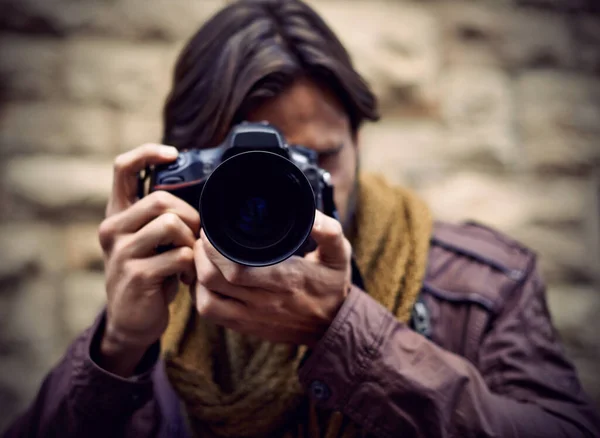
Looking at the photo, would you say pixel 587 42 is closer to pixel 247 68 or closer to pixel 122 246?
pixel 247 68

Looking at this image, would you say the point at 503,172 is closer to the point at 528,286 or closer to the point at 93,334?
the point at 528,286

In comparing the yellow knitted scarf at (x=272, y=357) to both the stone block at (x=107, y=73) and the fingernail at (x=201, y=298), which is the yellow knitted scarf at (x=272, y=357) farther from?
the stone block at (x=107, y=73)

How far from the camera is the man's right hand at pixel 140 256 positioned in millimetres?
522

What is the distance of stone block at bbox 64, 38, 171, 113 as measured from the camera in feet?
3.08

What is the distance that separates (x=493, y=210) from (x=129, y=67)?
2.53 ft

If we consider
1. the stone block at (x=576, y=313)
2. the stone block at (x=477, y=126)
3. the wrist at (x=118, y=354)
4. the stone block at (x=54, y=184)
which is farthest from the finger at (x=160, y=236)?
the stone block at (x=576, y=313)

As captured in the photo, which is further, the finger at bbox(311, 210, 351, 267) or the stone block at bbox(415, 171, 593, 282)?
the stone block at bbox(415, 171, 593, 282)

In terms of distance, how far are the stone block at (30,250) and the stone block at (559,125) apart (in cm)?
96

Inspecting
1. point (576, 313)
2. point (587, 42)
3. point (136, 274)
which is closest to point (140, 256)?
point (136, 274)

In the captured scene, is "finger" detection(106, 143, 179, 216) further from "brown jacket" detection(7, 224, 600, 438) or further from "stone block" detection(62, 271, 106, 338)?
"stone block" detection(62, 271, 106, 338)

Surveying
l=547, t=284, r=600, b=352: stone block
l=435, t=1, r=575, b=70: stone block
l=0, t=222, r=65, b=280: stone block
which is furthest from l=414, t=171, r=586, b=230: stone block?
l=0, t=222, r=65, b=280: stone block

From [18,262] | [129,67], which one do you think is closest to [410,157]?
[129,67]

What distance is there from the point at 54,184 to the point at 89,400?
507 mm

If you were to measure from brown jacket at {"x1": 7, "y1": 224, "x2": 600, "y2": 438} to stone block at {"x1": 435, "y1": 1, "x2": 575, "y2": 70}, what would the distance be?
0.47m
